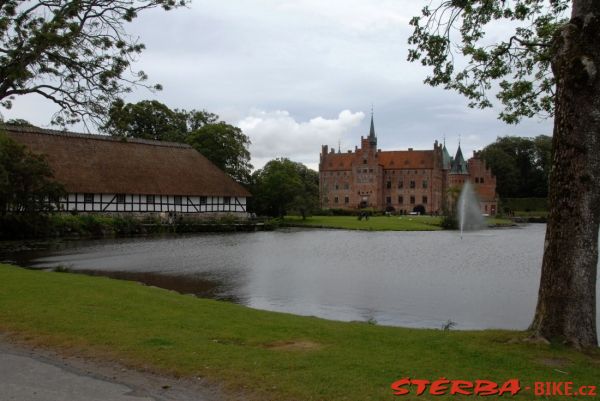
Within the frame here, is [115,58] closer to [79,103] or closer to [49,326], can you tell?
[79,103]

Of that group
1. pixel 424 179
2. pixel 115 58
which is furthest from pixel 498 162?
pixel 115 58

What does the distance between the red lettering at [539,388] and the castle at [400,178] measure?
80.8 m

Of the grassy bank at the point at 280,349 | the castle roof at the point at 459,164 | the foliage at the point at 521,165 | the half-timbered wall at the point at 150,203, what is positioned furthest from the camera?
the foliage at the point at 521,165

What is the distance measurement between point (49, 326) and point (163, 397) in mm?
3558

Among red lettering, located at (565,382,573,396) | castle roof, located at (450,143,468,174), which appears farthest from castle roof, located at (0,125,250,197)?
castle roof, located at (450,143,468,174)

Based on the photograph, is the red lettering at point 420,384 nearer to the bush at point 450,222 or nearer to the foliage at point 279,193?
the bush at point 450,222

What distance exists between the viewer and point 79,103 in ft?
38.9

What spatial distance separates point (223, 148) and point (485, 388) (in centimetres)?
5718

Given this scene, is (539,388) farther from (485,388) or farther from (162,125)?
(162,125)

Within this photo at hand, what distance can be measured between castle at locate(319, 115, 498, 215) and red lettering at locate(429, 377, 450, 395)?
80806 millimetres

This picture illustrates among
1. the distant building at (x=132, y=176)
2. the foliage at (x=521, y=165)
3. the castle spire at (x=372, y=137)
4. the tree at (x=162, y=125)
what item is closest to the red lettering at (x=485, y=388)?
the distant building at (x=132, y=176)

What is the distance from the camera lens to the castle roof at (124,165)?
43.1 meters

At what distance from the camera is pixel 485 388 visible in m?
5.07

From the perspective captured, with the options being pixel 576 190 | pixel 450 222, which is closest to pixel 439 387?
pixel 576 190
